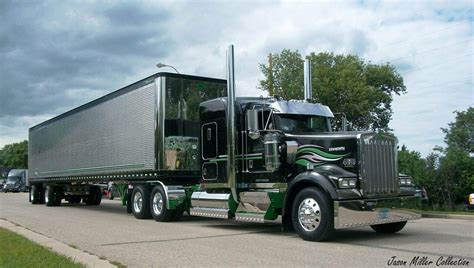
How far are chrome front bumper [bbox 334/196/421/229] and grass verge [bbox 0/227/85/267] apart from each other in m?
4.62

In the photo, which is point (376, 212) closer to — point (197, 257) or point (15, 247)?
point (197, 257)

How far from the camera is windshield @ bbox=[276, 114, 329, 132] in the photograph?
1122 centimetres

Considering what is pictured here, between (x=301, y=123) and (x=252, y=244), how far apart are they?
10.2 feet

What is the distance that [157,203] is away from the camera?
593 inches

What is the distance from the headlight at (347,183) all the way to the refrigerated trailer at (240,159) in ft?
0.06

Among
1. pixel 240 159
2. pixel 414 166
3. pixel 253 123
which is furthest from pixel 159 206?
pixel 414 166

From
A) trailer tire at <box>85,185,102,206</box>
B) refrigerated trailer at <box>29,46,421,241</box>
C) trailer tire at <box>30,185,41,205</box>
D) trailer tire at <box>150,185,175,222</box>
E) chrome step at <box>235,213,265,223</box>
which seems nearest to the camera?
refrigerated trailer at <box>29,46,421,241</box>

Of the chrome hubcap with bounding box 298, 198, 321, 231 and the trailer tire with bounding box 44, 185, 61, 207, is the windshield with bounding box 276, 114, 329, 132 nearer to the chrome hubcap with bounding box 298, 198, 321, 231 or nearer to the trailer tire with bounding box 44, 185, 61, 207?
the chrome hubcap with bounding box 298, 198, 321, 231

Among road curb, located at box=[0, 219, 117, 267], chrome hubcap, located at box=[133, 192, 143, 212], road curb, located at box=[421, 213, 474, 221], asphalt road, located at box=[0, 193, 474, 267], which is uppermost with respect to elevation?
chrome hubcap, located at box=[133, 192, 143, 212]

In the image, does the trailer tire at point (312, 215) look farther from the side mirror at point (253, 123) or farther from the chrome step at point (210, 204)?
the chrome step at point (210, 204)

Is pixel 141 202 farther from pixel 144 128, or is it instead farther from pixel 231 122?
pixel 231 122

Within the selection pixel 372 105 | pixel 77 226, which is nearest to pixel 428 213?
pixel 77 226

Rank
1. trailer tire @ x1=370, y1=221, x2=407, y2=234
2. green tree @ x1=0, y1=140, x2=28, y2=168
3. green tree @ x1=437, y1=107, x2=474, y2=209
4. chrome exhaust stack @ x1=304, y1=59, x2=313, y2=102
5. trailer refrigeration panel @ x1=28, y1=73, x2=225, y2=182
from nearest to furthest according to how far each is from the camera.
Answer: trailer tire @ x1=370, y1=221, x2=407, y2=234 < chrome exhaust stack @ x1=304, y1=59, x2=313, y2=102 < trailer refrigeration panel @ x1=28, y1=73, x2=225, y2=182 < green tree @ x1=437, y1=107, x2=474, y2=209 < green tree @ x1=0, y1=140, x2=28, y2=168

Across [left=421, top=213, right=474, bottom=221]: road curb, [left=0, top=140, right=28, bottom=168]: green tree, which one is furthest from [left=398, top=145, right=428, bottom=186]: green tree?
[left=0, top=140, right=28, bottom=168]: green tree
